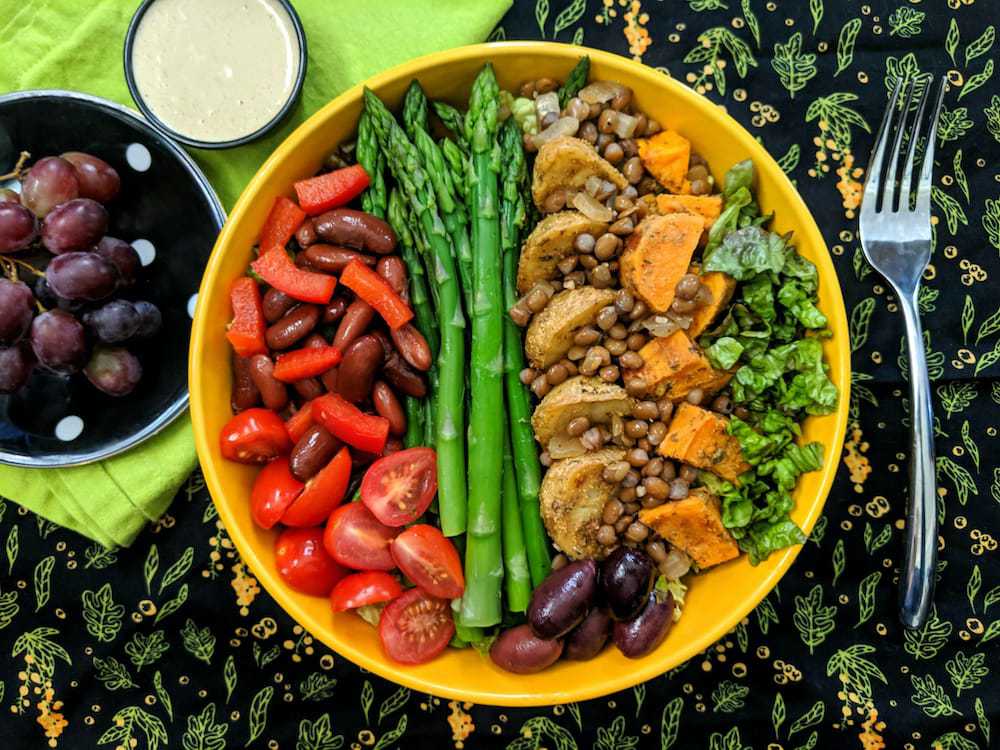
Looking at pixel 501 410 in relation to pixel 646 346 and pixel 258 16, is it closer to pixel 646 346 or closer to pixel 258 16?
pixel 646 346

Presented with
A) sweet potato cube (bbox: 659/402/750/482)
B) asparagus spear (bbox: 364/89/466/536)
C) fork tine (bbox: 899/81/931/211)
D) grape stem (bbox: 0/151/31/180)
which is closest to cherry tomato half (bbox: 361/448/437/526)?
asparagus spear (bbox: 364/89/466/536)

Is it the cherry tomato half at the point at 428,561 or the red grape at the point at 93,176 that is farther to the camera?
the red grape at the point at 93,176

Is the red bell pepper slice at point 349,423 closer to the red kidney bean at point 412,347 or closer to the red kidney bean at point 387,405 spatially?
the red kidney bean at point 387,405

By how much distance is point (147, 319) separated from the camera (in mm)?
2914

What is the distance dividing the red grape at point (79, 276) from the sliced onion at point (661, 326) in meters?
1.83

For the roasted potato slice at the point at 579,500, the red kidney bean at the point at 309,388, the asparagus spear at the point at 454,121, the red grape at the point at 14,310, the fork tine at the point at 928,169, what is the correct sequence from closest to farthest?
1. the red grape at the point at 14,310
2. the roasted potato slice at the point at 579,500
3. the red kidney bean at the point at 309,388
4. the asparagus spear at the point at 454,121
5. the fork tine at the point at 928,169

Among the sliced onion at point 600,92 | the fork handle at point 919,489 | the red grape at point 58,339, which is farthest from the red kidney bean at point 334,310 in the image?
the fork handle at point 919,489

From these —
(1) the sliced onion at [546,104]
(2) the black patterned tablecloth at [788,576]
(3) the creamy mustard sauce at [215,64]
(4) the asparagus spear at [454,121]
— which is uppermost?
(3) the creamy mustard sauce at [215,64]

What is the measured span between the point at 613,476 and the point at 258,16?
208 centimetres

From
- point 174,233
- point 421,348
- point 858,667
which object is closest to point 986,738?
point 858,667

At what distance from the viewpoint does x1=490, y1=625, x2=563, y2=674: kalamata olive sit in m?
2.74

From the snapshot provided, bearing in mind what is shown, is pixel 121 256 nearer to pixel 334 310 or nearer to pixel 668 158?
pixel 334 310

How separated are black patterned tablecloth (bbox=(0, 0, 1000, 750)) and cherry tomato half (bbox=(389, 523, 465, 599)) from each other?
79cm

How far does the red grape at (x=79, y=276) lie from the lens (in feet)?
8.69
